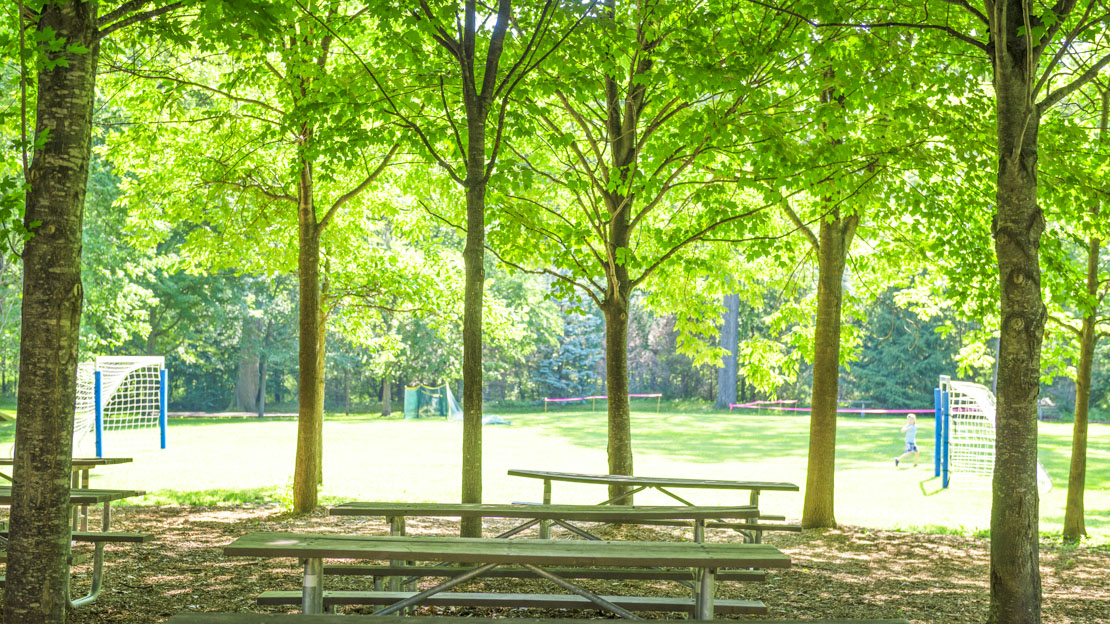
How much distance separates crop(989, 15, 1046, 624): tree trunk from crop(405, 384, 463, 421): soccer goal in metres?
32.3

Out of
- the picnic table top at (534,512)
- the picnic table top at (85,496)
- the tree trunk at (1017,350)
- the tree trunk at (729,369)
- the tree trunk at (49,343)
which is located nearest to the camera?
the tree trunk at (49,343)

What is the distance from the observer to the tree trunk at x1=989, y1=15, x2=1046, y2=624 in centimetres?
495

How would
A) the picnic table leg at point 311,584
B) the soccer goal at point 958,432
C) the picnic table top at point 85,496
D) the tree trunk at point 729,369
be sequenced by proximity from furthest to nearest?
1. the tree trunk at point 729,369
2. the soccer goal at point 958,432
3. the picnic table top at point 85,496
4. the picnic table leg at point 311,584

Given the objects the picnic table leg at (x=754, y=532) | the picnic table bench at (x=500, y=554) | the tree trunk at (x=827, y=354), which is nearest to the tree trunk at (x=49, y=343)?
the picnic table bench at (x=500, y=554)

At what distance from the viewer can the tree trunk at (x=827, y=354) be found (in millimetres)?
9953

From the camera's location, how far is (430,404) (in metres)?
44.0

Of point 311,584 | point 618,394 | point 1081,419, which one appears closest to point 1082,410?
point 1081,419

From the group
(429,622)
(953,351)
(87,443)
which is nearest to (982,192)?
(429,622)

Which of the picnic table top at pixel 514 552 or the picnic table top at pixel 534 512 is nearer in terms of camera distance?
the picnic table top at pixel 514 552

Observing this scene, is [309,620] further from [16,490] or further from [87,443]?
[87,443]

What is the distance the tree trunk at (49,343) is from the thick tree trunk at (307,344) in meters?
5.77

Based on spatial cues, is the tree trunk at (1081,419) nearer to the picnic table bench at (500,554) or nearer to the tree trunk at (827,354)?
the tree trunk at (827,354)

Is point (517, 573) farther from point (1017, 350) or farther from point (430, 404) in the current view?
point (430, 404)

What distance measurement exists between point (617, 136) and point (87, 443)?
18249 mm
